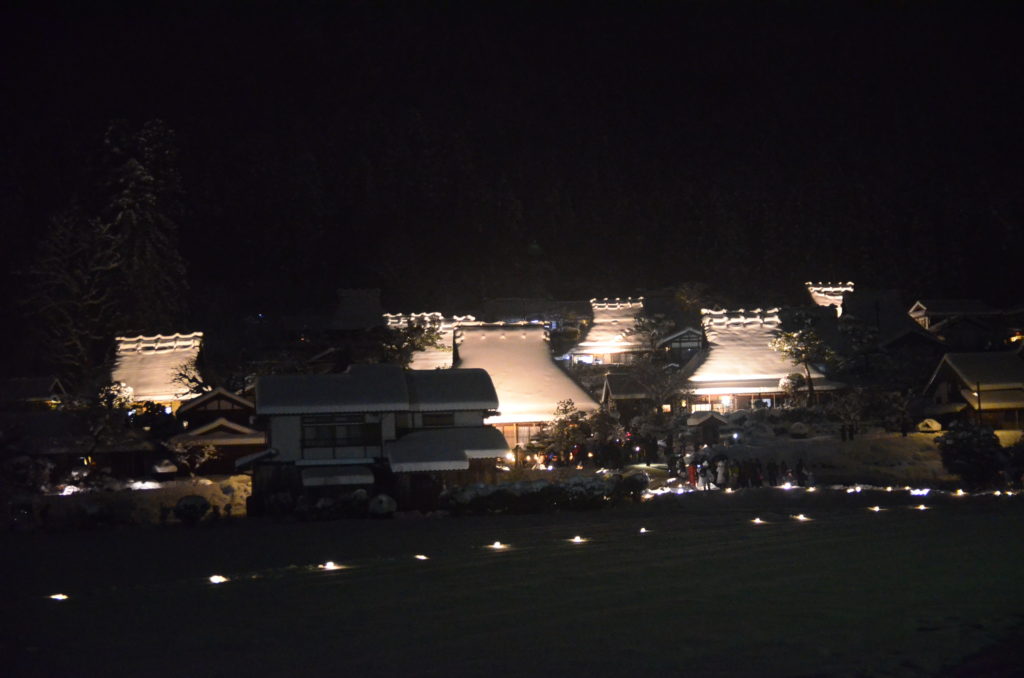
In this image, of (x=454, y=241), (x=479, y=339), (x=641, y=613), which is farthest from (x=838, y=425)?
(x=454, y=241)

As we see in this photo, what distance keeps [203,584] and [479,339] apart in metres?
22.0

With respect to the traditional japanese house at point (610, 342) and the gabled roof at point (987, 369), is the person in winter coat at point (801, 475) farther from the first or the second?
the traditional japanese house at point (610, 342)

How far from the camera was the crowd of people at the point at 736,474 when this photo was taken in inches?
964

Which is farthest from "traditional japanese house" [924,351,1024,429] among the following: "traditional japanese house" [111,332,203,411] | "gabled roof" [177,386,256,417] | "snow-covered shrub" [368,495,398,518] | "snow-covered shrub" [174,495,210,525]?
"traditional japanese house" [111,332,203,411]

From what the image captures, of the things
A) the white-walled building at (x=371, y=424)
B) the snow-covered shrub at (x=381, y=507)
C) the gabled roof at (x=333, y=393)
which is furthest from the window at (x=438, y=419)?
the snow-covered shrub at (x=381, y=507)

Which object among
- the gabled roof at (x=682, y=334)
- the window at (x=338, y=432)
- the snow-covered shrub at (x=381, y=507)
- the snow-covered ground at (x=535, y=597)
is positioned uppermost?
the gabled roof at (x=682, y=334)

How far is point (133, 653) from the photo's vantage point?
1121cm

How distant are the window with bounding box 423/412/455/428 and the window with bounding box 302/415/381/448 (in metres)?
1.31

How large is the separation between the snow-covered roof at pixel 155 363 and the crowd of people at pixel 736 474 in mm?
20064

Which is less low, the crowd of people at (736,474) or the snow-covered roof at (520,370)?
the snow-covered roof at (520,370)

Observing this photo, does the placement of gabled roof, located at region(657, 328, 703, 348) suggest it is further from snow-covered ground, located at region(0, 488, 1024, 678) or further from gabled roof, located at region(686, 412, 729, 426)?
snow-covered ground, located at region(0, 488, 1024, 678)

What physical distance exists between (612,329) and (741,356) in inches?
371

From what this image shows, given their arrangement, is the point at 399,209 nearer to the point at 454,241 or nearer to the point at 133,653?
the point at 454,241

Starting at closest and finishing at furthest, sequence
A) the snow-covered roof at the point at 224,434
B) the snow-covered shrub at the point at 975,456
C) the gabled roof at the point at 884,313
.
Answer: the snow-covered shrub at the point at 975,456 → the snow-covered roof at the point at 224,434 → the gabled roof at the point at 884,313
